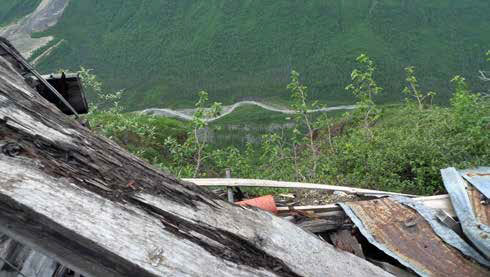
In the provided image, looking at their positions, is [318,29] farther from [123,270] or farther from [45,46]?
[123,270]

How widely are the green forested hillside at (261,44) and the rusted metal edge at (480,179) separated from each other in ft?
171

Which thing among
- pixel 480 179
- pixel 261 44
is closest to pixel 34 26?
pixel 261 44

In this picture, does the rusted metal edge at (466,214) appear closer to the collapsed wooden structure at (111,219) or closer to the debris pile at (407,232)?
the debris pile at (407,232)

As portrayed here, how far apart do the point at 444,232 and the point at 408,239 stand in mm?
246

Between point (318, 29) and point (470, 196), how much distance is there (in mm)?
76908

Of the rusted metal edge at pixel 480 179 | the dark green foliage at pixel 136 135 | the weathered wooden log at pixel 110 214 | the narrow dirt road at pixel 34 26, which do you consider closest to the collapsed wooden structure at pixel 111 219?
the weathered wooden log at pixel 110 214

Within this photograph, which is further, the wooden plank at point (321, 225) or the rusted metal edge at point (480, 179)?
the rusted metal edge at point (480, 179)

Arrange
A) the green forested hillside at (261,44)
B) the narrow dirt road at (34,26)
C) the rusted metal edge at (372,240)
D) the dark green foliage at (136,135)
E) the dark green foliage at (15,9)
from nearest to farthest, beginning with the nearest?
the rusted metal edge at (372,240) → the dark green foliage at (136,135) → the green forested hillside at (261,44) → the narrow dirt road at (34,26) → the dark green foliage at (15,9)

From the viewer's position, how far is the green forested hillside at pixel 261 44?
2486 inches

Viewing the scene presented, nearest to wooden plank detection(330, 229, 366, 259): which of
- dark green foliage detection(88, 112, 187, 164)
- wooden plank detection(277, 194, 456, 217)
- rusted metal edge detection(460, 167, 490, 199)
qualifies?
wooden plank detection(277, 194, 456, 217)

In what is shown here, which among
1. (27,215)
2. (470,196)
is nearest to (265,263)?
(27,215)

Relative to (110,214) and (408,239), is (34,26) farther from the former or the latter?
(110,214)

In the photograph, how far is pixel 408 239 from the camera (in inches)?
102

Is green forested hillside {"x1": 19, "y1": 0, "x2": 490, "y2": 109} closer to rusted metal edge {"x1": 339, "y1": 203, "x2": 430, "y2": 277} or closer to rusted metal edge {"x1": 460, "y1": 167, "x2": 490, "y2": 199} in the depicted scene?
rusted metal edge {"x1": 460, "y1": 167, "x2": 490, "y2": 199}
